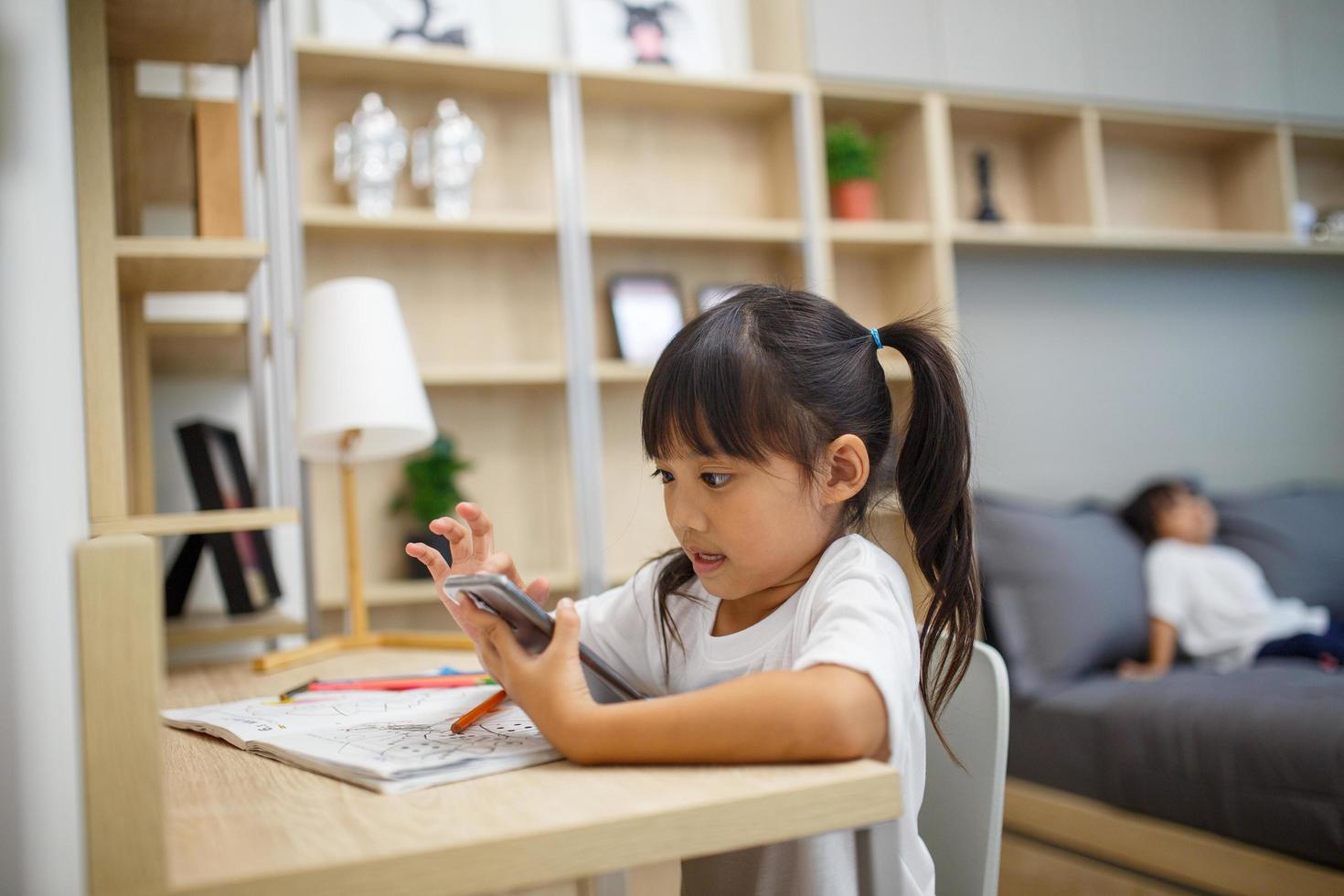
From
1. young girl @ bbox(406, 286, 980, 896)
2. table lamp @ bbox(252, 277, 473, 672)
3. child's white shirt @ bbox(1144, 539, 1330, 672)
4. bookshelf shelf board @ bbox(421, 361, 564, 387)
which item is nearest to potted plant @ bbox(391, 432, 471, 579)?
bookshelf shelf board @ bbox(421, 361, 564, 387)

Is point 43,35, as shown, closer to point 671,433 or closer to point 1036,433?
point 671,433

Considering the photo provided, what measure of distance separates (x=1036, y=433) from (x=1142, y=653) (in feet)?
2.86

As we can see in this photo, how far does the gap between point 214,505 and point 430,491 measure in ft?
Result: 2.62

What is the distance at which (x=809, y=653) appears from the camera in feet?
2.23

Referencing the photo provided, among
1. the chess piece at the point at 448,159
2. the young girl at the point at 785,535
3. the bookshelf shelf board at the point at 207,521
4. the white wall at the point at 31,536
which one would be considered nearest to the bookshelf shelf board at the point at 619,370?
the chess piece at the point at 448,159

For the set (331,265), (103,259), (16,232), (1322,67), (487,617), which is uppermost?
(1322,67)

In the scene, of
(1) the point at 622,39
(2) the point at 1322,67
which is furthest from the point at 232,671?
(2) the point at 1322,67

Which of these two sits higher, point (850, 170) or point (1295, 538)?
point (850, 170)

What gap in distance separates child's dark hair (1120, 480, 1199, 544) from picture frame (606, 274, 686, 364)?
127cm

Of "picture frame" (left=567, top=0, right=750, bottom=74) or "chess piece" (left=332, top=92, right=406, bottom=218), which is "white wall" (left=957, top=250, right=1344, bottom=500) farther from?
"chess piece" (left=332, top=92, right=406, bottom=218)

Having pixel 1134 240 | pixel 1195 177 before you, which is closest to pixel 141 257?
pixel 1134 240

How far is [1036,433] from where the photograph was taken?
126 inches

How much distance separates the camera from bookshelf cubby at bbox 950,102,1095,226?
3082mm

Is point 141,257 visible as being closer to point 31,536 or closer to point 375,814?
point 31,536
